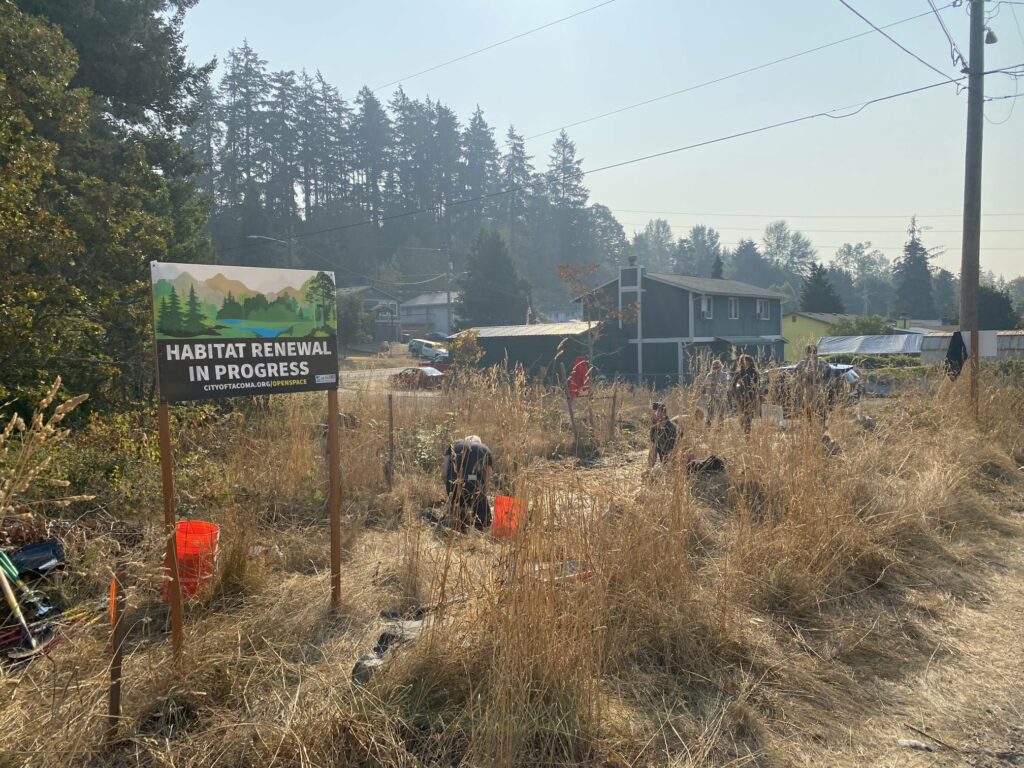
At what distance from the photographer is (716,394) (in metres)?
6.68

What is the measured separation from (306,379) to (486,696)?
79.3 inches

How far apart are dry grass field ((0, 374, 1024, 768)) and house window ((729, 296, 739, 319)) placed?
30.7 meters

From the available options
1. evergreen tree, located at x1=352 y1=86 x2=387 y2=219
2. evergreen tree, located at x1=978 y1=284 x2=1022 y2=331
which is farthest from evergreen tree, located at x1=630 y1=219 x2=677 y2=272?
evergreen tree, located at x1=978 y1=284 x2=1022 y2=331

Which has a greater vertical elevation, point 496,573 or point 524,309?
point 524,309

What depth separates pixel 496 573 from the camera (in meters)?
3.31

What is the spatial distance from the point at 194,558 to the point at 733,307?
3523 centimetres

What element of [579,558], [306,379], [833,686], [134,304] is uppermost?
[134,304]

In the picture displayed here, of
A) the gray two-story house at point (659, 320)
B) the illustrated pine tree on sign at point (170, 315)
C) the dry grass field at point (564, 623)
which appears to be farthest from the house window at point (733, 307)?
the illustrated pine tree on sign at point (170, 315)

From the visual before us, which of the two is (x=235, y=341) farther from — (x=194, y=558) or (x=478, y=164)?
(x=478, y=164)

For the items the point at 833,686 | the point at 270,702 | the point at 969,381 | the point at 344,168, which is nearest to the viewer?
the point at 270,702

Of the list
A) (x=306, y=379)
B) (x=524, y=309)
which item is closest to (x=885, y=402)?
(x=306, y=379)

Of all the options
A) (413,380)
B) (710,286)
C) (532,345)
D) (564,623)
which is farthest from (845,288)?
(564,623)

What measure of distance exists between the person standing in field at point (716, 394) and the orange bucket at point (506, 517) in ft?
8.89

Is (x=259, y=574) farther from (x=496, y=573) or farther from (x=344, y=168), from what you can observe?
(x=344, y=168)
